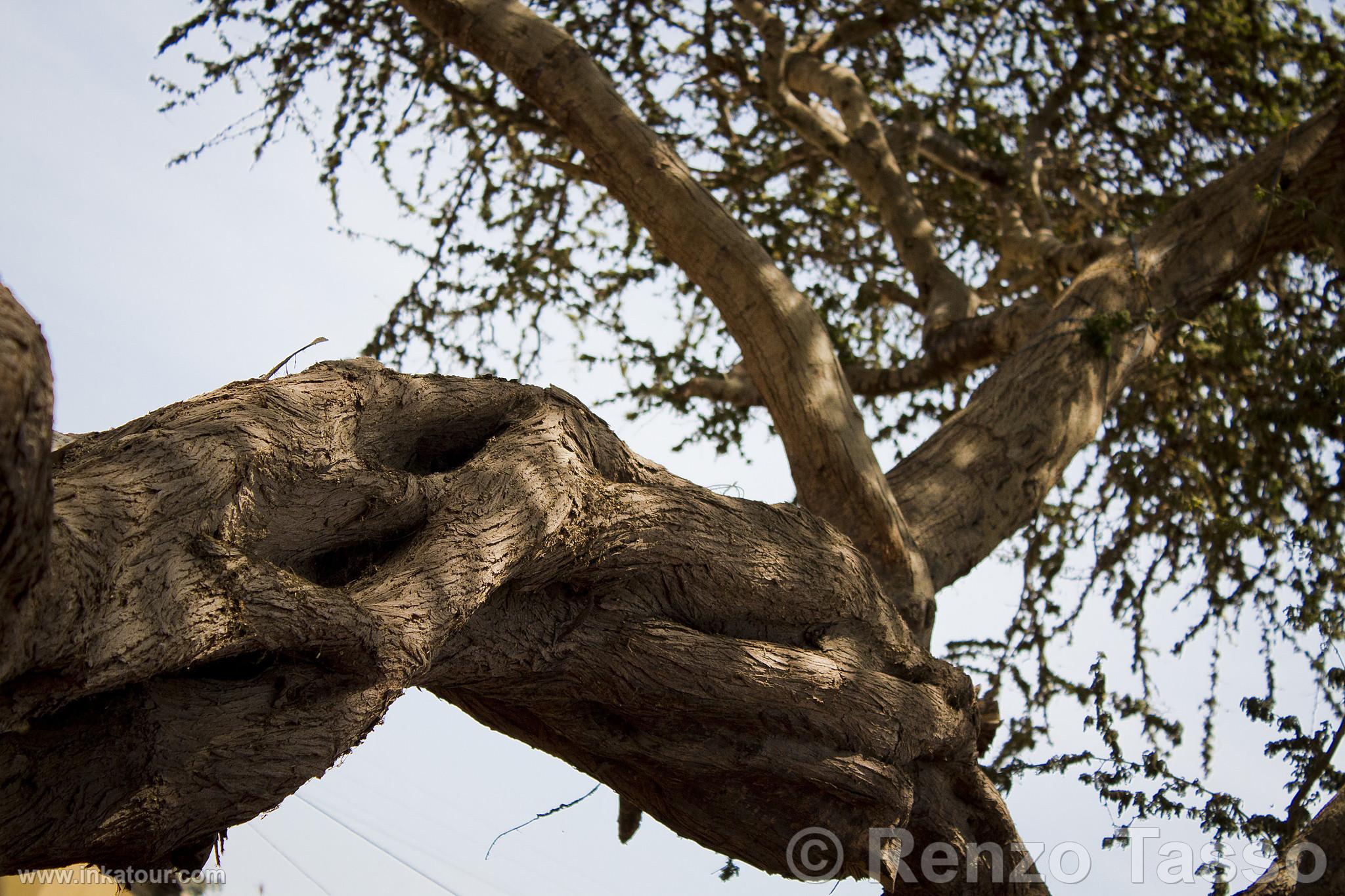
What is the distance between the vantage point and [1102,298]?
428cm

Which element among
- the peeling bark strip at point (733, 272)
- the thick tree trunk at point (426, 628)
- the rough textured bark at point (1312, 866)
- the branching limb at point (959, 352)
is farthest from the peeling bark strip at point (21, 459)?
the branching limb at point (959, 352)

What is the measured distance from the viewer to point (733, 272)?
3670 millimetres

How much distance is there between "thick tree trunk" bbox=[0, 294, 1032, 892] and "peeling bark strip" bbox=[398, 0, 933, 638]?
0.44 meters

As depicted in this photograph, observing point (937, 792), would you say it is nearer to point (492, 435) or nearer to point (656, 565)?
point (656, 565)

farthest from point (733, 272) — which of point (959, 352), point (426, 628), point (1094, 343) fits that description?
point (426, 628)

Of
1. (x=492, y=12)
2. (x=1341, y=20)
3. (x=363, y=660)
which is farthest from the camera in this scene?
(x=1341, y=20)

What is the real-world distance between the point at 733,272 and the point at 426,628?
1983 millimetres

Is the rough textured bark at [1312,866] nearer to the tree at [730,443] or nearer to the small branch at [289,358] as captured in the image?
the tree at [730,443]

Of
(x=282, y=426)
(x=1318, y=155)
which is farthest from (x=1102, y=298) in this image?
(x=282, y=426)

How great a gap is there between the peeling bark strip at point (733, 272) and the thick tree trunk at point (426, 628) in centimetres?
44

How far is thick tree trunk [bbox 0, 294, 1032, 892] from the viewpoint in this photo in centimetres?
173

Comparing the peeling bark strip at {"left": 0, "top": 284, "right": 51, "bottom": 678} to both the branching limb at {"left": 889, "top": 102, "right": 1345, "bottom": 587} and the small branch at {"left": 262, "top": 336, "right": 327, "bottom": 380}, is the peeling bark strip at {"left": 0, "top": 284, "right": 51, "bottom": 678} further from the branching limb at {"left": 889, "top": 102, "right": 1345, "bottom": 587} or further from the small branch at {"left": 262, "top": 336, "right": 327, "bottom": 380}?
the branching limb at {"left": 889, "top": 102, "right": 1345, "bottom": 587}

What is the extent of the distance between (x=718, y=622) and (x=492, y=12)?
249 centimetres

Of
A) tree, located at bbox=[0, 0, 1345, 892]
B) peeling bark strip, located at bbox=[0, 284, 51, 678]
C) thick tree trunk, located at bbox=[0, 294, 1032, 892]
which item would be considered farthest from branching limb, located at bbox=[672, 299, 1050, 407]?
peeling bark strip, located at bbox=[0, 284, 51, 678]
